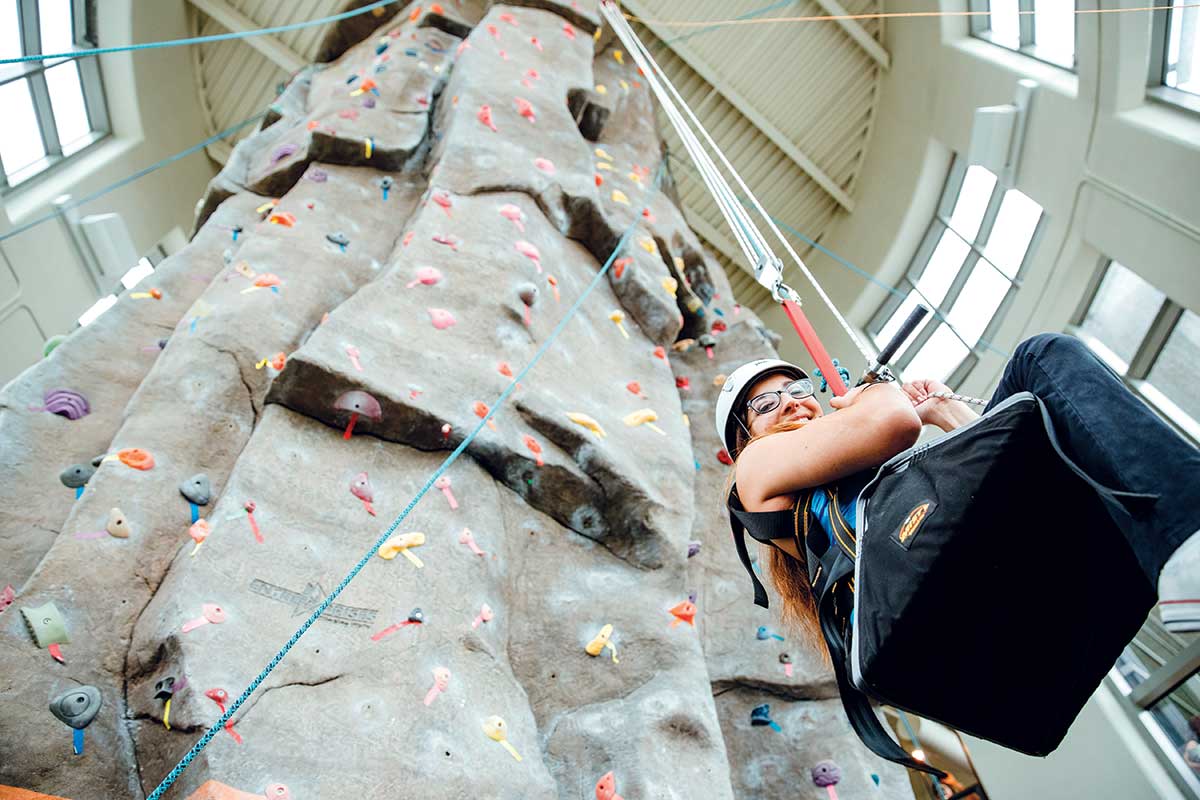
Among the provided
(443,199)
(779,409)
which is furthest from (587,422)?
(443,199)

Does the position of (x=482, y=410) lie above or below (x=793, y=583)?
below

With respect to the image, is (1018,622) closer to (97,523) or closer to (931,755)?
(97,523)

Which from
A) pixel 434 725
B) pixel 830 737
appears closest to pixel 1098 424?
pixel 434 725

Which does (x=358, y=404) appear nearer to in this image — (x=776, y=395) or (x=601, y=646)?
(x=601, y=646)

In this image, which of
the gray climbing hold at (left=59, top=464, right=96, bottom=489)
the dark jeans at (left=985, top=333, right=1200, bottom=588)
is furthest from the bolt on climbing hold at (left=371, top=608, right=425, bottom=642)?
the dark jeans at (left=985, top=333, right=1200, bottom=588)

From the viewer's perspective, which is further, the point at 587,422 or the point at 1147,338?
the point at 1147,338

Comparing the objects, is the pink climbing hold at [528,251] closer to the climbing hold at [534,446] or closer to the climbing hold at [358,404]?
the climbing hold at [534,446]

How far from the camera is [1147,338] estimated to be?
5254 millimetres

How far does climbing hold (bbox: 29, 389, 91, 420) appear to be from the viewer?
9.97ft

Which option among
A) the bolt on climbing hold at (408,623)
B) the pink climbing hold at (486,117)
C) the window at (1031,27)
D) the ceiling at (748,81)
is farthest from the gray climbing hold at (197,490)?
the ceiling at (748,81)

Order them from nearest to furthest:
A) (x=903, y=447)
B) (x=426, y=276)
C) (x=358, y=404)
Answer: (x=903, y=447) → (x=358, y=404) → (x=426, y=276)

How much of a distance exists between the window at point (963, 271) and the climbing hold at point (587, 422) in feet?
13.2

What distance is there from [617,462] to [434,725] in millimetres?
1262

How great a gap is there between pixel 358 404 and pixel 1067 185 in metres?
5.05
